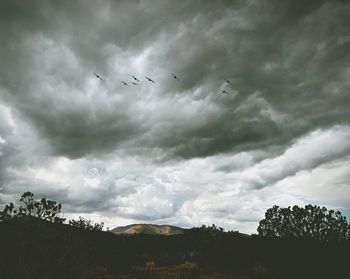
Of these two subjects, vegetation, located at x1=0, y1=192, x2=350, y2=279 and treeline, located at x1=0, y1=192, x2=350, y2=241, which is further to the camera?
treeline, located at x1=0, y1=192, x2=350, y2=241

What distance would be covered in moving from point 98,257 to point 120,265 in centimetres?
471

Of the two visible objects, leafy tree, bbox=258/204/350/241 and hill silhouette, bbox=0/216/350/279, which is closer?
hill silhouette, bbox=0/216/350/279

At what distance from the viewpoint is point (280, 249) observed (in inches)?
1192

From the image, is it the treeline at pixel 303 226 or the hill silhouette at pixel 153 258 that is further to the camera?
the treeline at pixel 303 226

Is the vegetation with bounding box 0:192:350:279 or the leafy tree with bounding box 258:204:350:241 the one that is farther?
the leafy tree with bounding box 258:204:350:241

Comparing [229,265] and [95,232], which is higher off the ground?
[95,232]

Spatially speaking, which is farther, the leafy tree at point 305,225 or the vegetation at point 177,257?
the leafy tree at point 305,225

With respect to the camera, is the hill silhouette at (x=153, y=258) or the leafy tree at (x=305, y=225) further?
the leafy tree at (x=305, y=225)

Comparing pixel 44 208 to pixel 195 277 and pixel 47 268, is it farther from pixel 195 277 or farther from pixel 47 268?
A: pixel 47 268

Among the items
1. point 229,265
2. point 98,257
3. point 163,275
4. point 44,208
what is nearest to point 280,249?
point 229,265

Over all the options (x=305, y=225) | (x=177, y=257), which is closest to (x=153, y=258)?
(x=177, y=257)

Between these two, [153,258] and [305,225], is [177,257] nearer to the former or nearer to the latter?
[153,258]

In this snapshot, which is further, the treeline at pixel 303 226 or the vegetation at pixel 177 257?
the treeline at pixel 303 226

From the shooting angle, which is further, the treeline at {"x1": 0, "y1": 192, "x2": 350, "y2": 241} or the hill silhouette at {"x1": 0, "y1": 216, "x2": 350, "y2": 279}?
the treeline at {"x1": 0, "y1": 192, "x2": 350, "y2": 241}
